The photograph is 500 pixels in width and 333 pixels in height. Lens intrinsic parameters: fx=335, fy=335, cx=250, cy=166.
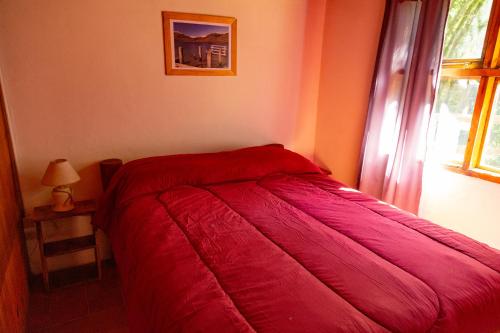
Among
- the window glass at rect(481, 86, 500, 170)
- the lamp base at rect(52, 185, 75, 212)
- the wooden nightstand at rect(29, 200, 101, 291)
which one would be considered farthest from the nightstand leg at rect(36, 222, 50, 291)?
the window glass at rect(481, 86, 500, 170)

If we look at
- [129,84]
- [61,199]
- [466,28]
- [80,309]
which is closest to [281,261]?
[80,309]

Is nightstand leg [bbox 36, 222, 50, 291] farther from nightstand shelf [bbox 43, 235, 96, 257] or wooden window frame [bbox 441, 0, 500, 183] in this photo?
wooden window frame [bbox 441, 0, 500, 183]

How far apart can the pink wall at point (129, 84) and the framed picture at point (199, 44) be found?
0.06 meters

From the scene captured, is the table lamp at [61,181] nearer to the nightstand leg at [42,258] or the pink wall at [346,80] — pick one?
the nightstand leg at [42,258]

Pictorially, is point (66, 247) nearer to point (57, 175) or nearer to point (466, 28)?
point (57, 175)

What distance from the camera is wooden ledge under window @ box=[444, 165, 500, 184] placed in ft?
6.85

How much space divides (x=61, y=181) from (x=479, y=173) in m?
2.64

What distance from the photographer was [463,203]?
7.43ft

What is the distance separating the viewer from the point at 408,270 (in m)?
1.39

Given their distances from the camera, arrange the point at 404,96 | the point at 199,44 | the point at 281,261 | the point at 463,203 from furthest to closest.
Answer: the point at 199,44
the point at 404,96
the point at 463,203
the point at 281,261

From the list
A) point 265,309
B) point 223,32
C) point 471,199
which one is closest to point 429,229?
point 471,199

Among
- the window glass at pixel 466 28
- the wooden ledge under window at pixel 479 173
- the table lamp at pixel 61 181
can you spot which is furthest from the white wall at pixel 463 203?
the table lamp at pixel 61 181

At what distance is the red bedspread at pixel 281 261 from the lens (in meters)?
1.16

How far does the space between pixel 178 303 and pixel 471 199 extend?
202 centimetres
